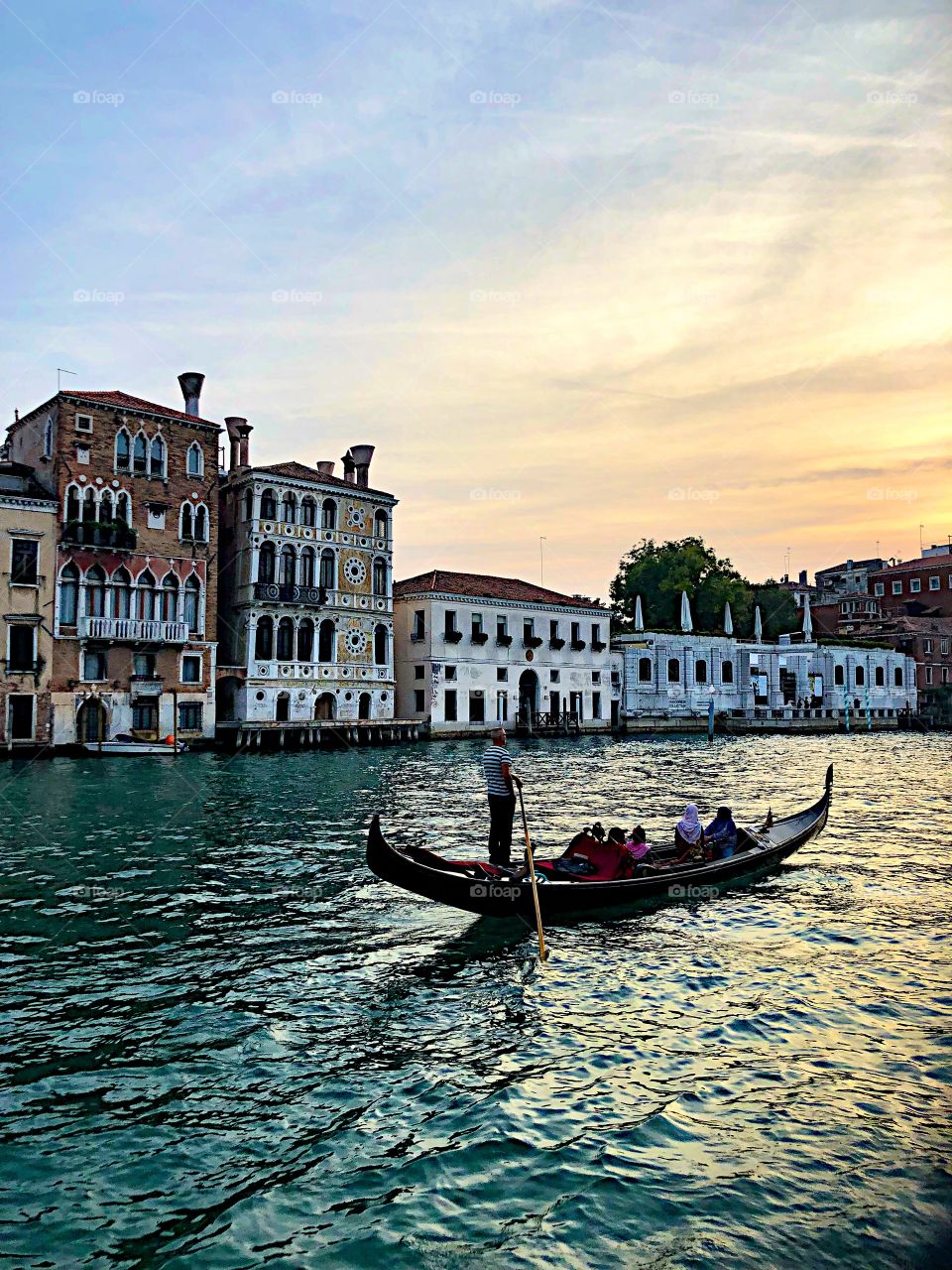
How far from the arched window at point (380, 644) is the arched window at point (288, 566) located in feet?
14.5

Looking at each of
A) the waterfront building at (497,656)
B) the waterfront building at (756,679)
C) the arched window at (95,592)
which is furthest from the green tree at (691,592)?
the arched window at (95,592)

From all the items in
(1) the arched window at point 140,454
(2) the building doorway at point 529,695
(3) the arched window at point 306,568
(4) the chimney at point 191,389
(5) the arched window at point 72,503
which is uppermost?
(4) the chimney at point 191,389

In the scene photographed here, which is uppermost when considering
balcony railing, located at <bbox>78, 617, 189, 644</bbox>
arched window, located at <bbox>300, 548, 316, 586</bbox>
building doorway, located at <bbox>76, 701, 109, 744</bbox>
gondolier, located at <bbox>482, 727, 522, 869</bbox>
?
arched window, located at <bbox>300, 548, 316, 586</bbox>

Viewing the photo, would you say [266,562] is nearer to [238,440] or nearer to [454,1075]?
[238,440]

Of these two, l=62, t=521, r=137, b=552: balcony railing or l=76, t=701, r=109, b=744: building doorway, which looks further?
l=62, t=521, r=137, b=552: balcony railing

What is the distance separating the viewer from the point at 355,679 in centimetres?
3862

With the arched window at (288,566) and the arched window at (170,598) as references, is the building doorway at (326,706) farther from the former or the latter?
the arched window at (170,598)

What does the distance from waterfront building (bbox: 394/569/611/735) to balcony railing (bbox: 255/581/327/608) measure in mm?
6218

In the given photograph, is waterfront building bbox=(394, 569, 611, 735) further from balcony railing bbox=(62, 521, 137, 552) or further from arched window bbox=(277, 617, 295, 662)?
balcony railing bbox=(62, 521, 137, 552)

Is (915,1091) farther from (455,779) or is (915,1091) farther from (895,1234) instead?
(455,779)

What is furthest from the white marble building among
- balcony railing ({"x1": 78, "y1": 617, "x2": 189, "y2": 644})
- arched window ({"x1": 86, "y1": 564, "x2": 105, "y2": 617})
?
arched window ({"x1": 86, "y1": 564, "x2": 105, "y2": 617})

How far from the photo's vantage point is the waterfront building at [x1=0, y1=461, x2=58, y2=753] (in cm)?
2900

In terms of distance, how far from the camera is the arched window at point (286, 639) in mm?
36594

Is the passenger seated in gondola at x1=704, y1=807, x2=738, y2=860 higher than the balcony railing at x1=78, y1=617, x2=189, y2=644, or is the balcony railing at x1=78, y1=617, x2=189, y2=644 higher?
the balcony railing at x1=78, y1=617, x2=189, y2=644
